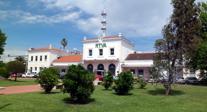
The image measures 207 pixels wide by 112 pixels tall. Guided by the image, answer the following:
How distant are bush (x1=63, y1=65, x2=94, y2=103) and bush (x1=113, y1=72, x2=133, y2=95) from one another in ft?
17.5

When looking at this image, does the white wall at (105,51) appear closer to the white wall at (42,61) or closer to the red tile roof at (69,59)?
the red tile roof at (69,59)

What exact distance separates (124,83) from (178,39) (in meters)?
6.65

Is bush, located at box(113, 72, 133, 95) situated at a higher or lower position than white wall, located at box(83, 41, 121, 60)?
lower

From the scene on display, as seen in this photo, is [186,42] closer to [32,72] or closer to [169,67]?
[169,67]

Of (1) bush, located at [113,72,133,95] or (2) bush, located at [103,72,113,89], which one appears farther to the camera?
(2) bush, located at [103,72,113,89]

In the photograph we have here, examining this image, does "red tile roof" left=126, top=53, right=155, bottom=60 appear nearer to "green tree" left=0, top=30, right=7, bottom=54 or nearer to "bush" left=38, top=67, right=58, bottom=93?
"green tree" left=0, top=30, right=7, bottom=54

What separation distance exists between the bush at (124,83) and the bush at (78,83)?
5.35m

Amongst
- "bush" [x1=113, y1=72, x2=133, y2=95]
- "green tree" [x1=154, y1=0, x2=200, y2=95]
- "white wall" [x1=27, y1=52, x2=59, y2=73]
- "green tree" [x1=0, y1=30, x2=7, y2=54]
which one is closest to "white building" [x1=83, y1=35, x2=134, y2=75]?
"white wall" [x1=27, y1=52, x2=59, y2=73]

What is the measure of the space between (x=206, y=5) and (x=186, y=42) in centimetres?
2304

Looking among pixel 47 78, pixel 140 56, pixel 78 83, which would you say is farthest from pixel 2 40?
pixel 78 83

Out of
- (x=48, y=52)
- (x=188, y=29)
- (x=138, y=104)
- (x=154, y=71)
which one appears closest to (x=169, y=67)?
(x=154, y=71)

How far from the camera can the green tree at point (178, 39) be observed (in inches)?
985

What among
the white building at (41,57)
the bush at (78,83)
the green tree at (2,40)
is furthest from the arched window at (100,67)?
the bush at (78,83)

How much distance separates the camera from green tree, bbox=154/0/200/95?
25031 mm
